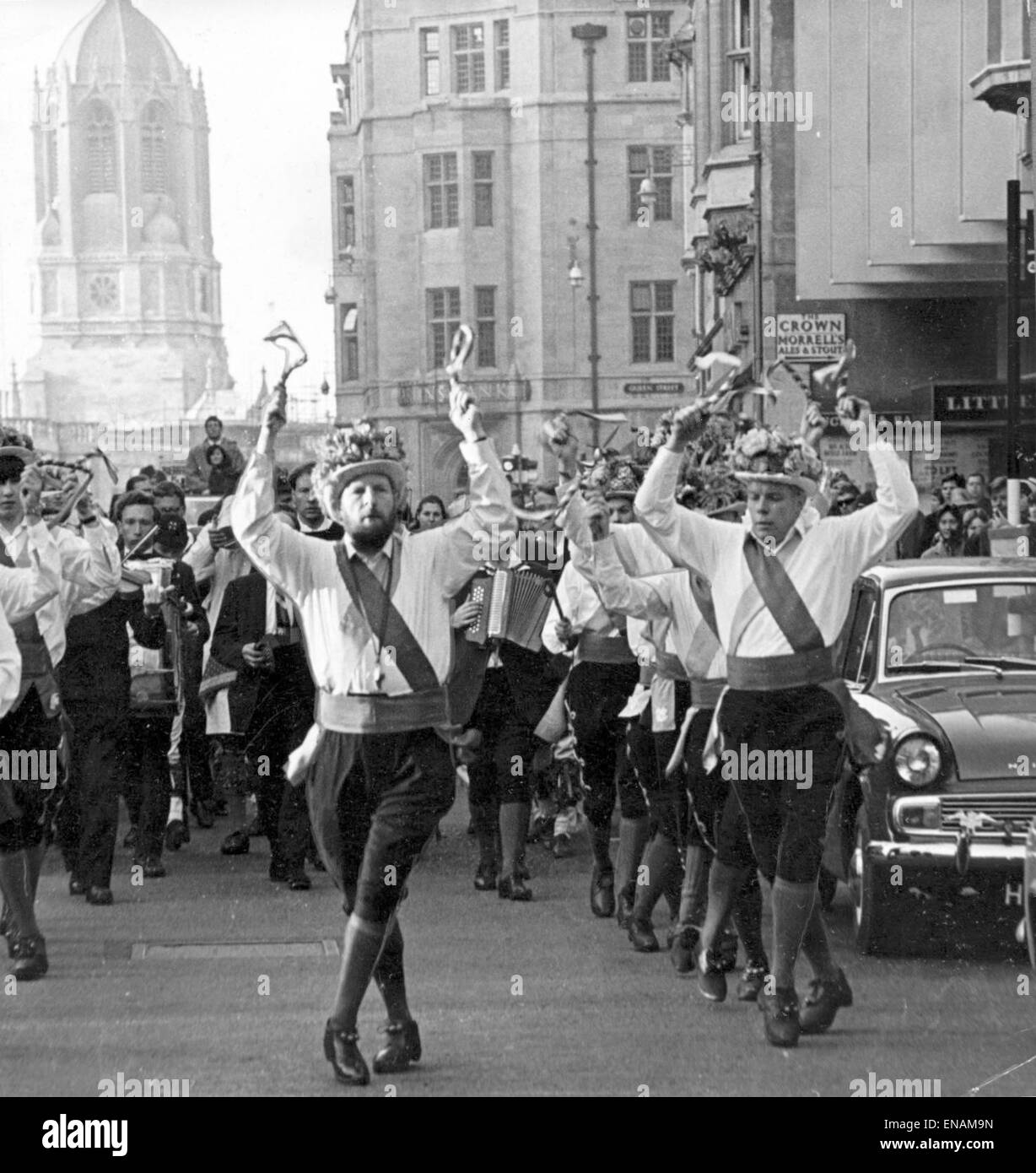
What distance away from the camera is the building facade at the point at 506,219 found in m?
64.9

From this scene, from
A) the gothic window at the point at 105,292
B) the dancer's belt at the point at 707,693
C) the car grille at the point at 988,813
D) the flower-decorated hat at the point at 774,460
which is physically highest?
the gothic window at the point at 105,292

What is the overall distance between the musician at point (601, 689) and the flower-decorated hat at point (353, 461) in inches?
122

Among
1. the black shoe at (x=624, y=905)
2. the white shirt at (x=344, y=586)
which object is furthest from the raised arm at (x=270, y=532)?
Result: the black shoe at (x=624, y=905)

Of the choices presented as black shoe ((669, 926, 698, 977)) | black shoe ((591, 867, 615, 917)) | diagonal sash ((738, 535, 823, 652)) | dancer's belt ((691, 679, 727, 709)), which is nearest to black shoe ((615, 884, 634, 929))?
black shoe ((591, 867, 615, 917))

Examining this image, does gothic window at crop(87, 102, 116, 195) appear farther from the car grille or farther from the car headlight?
the car grille

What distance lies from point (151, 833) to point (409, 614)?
5.22 meters

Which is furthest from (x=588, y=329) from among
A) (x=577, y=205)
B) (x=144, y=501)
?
(x=144, y=501)

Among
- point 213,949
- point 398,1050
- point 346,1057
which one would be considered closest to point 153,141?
point 213,949

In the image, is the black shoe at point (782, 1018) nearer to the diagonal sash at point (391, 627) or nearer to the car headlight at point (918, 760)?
the diagonal sash at point (391, 627)

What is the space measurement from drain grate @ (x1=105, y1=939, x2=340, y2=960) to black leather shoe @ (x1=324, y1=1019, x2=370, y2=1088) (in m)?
2.46

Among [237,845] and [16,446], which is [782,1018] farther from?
[237,845]

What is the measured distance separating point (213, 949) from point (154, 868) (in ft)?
8.27

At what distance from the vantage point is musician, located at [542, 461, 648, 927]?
11492mm
